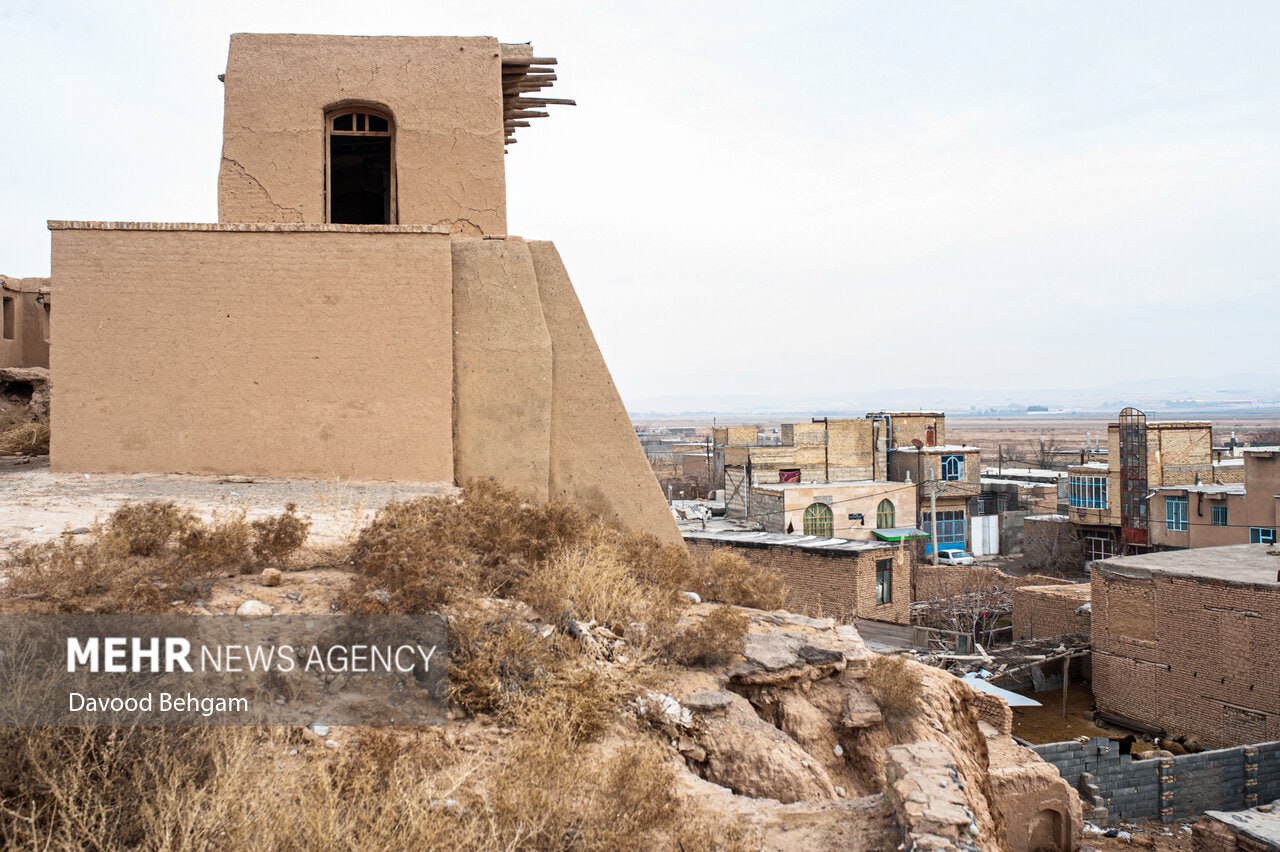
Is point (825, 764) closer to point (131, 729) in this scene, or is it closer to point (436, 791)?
point (436, 791)

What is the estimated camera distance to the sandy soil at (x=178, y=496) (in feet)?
20.6

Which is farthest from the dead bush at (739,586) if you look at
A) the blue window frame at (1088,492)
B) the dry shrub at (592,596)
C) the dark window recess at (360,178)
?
the blue window frame at (1088,492)

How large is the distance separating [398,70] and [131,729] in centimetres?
803

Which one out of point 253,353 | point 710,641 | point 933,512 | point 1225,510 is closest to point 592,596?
point 710,641

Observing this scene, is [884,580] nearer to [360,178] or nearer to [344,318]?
[360,178]

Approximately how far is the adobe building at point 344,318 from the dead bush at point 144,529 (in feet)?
8.19

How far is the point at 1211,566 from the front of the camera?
17.7m

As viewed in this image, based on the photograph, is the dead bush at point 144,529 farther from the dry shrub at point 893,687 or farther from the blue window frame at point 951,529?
the blue window frame at point 951,529

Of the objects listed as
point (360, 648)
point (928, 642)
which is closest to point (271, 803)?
point (360, 648)

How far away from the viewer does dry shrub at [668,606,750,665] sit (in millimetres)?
6039

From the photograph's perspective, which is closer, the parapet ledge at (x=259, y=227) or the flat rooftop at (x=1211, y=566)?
the parapet ledge at (x=259, y=227)

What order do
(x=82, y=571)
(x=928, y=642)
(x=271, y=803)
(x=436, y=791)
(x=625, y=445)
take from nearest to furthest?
(x=271, y=803), (x=436, y=791), (x=82, y=571), (x=625, y=445), (x=928, y=642)

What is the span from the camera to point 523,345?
8.95 m

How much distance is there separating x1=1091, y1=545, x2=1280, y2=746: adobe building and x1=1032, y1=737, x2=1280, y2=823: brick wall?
76.2 inches
